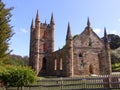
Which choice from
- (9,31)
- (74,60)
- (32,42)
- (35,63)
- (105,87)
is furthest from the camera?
(32,42)

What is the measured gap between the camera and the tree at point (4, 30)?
93.9 feet

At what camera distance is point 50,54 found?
6838 cm

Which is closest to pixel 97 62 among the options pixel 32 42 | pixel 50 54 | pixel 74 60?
pixel 74 60

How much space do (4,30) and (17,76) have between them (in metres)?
6.68

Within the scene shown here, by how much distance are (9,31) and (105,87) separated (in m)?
13.9

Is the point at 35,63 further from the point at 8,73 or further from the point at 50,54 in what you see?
the point at 8,73

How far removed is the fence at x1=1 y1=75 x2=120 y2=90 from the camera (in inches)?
926

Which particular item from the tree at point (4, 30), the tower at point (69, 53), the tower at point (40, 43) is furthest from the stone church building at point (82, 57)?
the tree at point (4, 30)

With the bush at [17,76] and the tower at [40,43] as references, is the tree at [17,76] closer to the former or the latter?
the bush at [17,76]

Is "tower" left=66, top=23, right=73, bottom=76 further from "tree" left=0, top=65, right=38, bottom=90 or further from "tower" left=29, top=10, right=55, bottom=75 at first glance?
"tree" left=0, top=65, right=38, bottom=90

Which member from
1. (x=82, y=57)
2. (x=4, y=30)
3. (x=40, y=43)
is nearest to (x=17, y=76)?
(x=4, y=30)

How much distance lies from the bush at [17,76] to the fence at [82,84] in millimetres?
1362

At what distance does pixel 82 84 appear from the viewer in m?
24.3

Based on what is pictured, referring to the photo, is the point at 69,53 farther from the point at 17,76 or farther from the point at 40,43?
the point at 17,76
